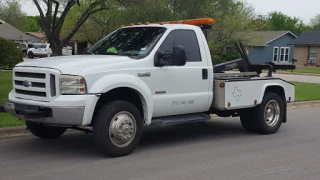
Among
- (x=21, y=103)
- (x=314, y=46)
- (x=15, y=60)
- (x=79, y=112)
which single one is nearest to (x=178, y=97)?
(x=79, y=112)

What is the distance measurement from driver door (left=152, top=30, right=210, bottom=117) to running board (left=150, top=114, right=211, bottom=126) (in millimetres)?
82

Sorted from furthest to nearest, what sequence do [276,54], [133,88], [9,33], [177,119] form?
[276,54] → [9,33] → [177,119] → [133,88]

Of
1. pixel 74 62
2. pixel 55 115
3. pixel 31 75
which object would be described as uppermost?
pixel 74 62

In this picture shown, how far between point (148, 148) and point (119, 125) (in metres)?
1.12

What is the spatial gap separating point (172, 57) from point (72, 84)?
1.81 metres

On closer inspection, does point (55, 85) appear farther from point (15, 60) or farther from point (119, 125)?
point (15, 60)

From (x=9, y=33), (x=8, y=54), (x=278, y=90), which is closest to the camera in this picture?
(x=278, y=90)

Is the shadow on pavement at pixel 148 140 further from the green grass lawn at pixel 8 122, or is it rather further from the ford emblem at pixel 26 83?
the ford emblem at pixel 26 83

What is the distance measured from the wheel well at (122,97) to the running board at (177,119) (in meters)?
0.29

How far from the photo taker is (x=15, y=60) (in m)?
25.2

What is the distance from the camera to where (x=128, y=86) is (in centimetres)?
701

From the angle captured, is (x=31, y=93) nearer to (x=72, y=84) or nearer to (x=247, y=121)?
(x=72, y=84)

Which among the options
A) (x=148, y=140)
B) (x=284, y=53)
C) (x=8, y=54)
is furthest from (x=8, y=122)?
(x=284, y=53)

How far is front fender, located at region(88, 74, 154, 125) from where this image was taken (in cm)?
671
